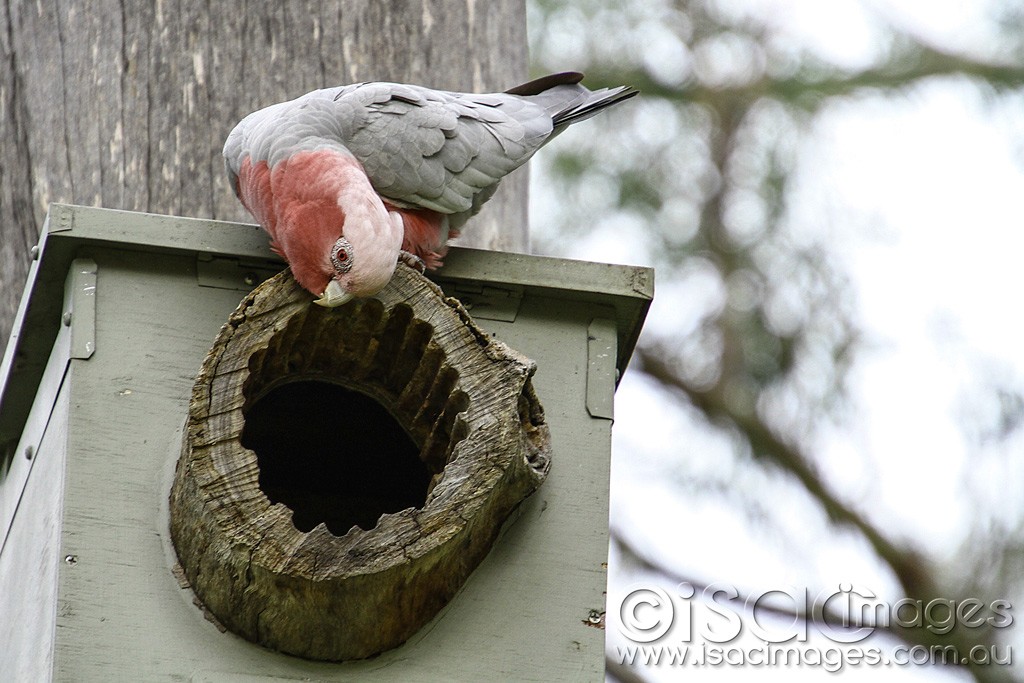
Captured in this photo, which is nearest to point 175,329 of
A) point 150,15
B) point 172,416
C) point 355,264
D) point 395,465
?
point 172,416

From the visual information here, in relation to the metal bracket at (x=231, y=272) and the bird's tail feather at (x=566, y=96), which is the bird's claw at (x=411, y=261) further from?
the bird's tail feather at (x=566, y=96)

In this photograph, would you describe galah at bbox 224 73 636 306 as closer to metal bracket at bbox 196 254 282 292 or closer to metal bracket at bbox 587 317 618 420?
metal bracket at bbox 196 254 282 292

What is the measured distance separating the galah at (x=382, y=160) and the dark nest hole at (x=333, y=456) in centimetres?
37

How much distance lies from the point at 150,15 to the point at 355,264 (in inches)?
43.3

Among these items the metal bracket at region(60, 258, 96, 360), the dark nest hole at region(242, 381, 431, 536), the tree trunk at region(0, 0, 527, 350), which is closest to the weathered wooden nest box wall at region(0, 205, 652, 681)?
the metal bracket at region(60, 258, 96, 360)

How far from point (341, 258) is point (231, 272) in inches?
11.8

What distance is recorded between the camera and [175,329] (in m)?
2.44

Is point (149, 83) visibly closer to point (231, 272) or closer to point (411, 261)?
point (231, 272)

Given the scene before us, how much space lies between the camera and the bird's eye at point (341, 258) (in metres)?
2.32

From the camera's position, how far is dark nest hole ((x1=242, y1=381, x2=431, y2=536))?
2852 mm

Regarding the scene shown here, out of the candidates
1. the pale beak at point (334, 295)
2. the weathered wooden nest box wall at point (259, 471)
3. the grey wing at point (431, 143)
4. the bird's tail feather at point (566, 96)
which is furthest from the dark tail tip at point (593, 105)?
the pale beak at point (334, 295)

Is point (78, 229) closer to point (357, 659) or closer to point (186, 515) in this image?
point (186, 515)

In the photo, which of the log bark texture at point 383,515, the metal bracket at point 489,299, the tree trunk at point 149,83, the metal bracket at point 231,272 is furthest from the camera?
the tree trunk at point 149,83

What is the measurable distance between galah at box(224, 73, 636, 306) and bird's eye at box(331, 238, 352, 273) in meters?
0.04
